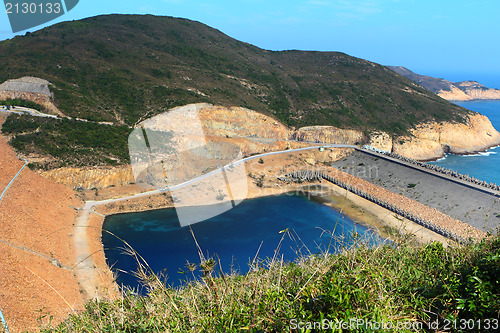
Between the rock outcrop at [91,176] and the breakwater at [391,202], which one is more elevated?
the rock outcrop at [91,176]

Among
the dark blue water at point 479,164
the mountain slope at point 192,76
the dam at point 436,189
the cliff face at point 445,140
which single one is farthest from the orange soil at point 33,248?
the cliff face at point 445,140

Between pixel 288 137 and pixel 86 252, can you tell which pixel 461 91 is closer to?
pixel 288 137

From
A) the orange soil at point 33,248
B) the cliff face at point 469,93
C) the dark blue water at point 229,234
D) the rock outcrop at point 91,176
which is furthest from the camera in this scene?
the cliff face at point 469,93

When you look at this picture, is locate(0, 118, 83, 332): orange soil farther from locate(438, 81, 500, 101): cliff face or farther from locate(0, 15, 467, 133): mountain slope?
locate(438, 81, 500, 101): cliff face

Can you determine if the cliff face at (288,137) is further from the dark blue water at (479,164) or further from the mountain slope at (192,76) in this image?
the mountain slope at (192,76)

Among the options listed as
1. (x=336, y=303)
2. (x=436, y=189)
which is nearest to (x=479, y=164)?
(x=436, y=189)

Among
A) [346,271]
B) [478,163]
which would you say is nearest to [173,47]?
[478,163]

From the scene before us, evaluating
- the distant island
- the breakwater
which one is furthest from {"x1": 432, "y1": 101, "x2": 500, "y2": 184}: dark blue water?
the distant island
